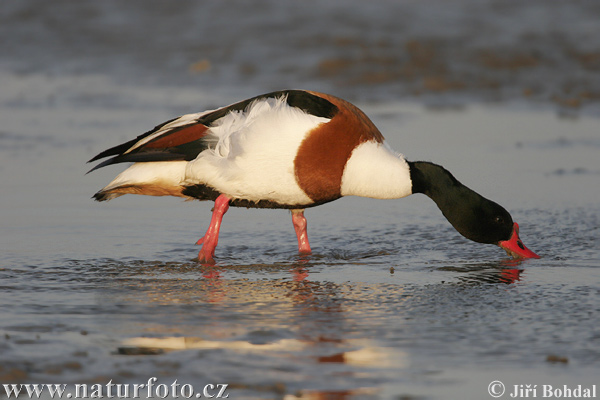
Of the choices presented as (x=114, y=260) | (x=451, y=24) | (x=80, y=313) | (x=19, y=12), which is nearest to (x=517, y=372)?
(x=80, y=313)

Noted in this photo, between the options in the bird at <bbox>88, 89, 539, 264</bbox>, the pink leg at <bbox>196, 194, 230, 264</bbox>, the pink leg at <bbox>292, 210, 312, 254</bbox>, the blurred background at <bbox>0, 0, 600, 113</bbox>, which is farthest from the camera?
the blurred background at <bbox>0, 0, 600, 113</bbox>

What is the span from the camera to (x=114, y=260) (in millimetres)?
7090

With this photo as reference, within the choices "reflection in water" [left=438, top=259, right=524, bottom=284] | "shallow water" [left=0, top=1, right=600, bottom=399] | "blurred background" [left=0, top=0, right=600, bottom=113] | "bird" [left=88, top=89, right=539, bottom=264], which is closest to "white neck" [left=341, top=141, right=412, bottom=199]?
"bird" [left=88, top=89, right=539, bottom=264]

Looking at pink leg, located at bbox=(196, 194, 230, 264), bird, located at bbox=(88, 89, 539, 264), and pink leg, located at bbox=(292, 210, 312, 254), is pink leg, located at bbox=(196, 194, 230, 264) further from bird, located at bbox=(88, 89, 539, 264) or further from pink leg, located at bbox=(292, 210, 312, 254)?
pink leg, located at bbox=(292, 210, 312, 254)

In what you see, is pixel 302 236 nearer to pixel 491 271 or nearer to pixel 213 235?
pixel 213 235

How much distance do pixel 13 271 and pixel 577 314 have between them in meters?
3.36

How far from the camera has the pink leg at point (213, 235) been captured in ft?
23.4

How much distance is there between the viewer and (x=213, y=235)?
7203mm

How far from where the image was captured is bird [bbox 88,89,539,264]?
689 cm

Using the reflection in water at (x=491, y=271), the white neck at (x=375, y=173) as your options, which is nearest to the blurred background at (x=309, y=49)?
the white neck at (x=375, y=173)

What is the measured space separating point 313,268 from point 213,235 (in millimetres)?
729

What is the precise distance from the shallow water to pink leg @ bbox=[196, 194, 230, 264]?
0.10 metres

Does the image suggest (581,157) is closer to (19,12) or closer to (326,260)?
(326,260)

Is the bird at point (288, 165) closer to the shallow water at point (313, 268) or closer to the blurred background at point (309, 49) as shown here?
the shallow water at point (313, 268)
